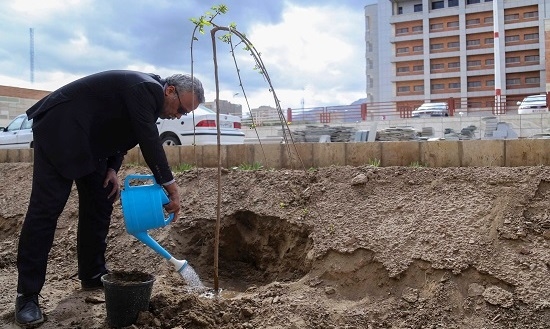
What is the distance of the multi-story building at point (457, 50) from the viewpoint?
39688 mm

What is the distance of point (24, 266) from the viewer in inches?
99.4

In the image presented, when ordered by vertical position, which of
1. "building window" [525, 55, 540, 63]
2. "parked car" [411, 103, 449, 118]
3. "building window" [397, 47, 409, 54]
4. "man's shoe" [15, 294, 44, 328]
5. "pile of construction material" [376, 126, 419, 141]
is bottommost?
"man's shoe" [15, 294, 44, 328]

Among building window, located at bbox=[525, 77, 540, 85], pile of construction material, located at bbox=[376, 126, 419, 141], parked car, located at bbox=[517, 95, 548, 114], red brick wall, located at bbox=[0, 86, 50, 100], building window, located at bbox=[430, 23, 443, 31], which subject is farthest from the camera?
building window, located at bbox=[430, 23, 443, 31]

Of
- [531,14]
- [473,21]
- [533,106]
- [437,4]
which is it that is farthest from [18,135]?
[437,4]

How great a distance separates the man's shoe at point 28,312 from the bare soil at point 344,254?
4.0 inches

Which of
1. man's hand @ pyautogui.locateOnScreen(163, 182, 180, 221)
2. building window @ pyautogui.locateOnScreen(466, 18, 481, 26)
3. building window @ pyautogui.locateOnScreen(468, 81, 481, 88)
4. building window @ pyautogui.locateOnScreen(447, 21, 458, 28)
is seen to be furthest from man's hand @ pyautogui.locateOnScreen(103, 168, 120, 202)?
building window @ pyautogui.locateOnScreen(447, 21, 458, 28)

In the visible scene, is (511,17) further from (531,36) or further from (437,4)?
(437,4)

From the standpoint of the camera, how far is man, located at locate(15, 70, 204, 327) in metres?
2.53

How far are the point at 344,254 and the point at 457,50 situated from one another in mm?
43647

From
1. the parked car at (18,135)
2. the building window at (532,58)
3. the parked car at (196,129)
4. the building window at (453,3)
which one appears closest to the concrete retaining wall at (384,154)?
the parked car at (196,129)

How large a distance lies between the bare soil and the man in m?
0.38

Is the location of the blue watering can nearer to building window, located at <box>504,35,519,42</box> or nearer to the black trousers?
the black trousers

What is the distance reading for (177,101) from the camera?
2725 millimetres

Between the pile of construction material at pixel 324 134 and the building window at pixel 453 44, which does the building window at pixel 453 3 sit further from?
the pile of construction material at pixel 324 134
